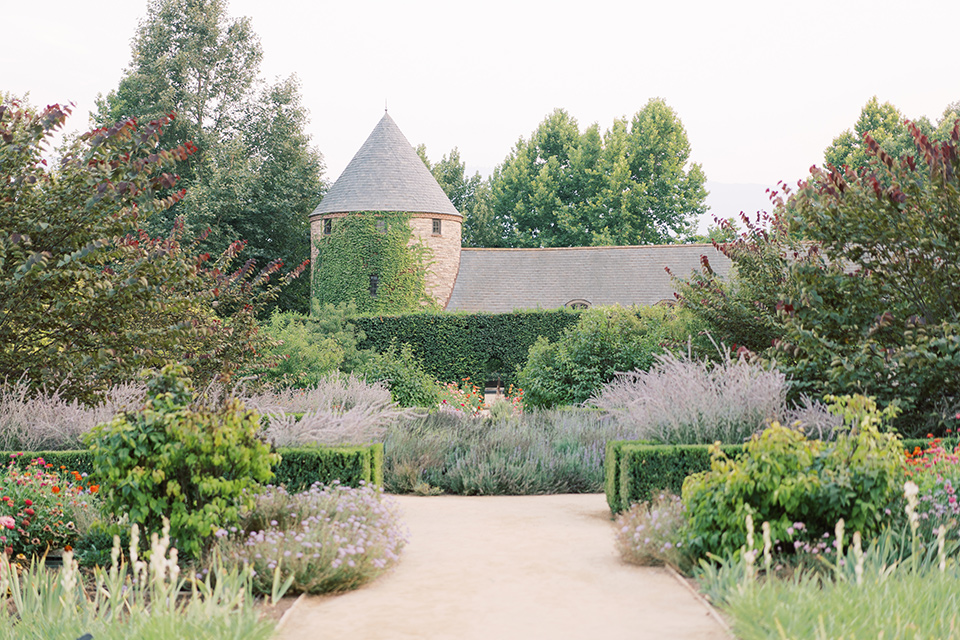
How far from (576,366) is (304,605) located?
28.8 feet

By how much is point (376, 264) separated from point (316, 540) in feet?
77.7

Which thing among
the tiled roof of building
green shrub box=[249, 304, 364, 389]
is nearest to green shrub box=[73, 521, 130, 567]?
green shrub box=[249, 304, 364, 389]

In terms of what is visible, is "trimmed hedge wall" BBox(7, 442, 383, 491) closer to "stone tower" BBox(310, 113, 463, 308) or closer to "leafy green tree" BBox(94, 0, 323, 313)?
"stone tower" BBox(310, 113, 463, 308)

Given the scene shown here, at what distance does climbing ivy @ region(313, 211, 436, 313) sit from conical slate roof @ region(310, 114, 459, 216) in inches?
19.9

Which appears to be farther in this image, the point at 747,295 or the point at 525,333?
the point at 525,333

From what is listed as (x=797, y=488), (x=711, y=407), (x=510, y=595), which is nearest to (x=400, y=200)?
(x=711, y=407)

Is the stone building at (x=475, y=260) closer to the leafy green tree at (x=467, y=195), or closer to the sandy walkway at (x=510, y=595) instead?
the leafy green tree at (x=467, y=195)

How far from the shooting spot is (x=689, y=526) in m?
5.62

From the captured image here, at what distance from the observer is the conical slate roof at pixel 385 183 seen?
29297mm

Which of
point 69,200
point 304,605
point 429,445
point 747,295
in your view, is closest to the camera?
point 304,605

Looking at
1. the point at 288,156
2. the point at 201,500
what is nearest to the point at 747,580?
the point at 201,500

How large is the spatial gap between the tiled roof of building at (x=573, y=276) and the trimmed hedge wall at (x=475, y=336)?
18.0ft

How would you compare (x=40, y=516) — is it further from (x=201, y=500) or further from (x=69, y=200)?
(x=69, y=200)

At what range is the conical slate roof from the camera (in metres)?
29.3
